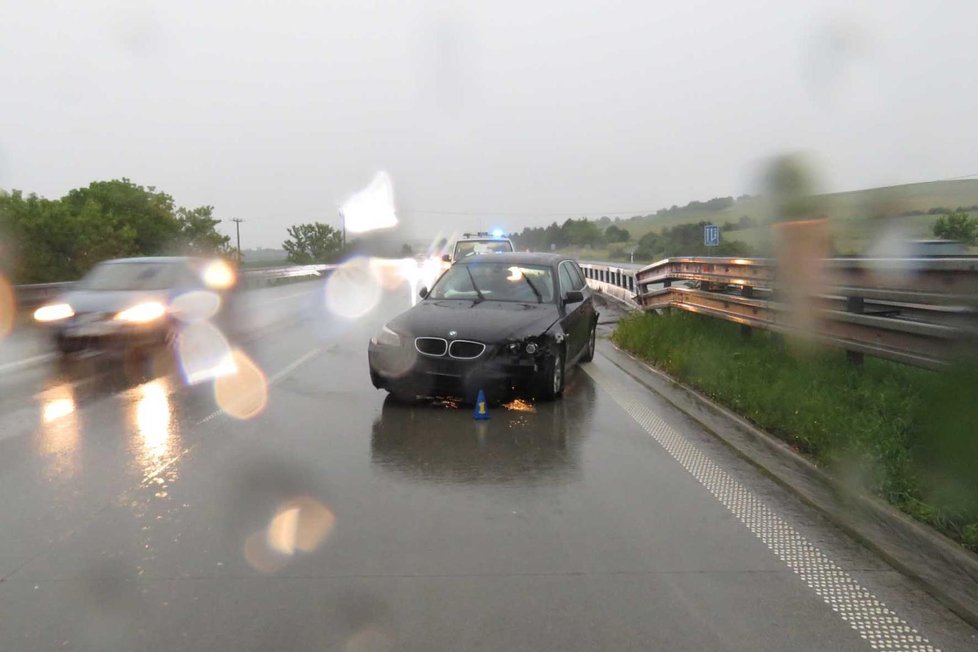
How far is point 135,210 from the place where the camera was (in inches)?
2163

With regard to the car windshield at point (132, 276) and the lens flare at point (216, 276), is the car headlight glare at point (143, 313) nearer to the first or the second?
the car windshield at point (132, 276)

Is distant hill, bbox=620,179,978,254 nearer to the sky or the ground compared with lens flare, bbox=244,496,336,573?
nearer to the sky

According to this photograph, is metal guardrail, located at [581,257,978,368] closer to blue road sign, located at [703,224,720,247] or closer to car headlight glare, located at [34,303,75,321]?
blue road sign, located at [703,224,720,247]

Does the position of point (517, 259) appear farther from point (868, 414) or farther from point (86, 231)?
point (86, 231)

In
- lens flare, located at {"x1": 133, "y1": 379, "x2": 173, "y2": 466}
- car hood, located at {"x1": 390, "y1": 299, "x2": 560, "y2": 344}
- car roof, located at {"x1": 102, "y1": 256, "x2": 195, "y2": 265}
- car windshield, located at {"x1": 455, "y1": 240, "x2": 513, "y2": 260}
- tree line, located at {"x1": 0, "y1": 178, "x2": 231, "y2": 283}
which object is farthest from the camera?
tree line, located at {"x1": 0, "y1": 178, "x2": 231, "y2": 283}

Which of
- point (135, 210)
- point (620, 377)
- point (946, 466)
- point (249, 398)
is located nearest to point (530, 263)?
point (620, 377)

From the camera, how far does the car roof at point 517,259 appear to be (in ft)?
33.5

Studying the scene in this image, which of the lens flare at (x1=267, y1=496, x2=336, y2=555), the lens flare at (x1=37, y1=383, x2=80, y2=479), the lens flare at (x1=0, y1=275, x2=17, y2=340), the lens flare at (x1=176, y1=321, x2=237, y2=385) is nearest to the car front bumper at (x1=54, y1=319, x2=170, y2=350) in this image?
the lens flare at (x1=176, y1=321, x2=237, y2=385)

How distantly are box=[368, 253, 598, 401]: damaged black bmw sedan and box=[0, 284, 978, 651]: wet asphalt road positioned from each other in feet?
1.18

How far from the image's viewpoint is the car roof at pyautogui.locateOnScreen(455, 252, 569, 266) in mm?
10219

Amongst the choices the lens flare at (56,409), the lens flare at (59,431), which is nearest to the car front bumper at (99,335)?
the lens flare at (59,431)

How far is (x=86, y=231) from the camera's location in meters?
40.0

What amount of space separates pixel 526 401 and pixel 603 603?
16.2 feet

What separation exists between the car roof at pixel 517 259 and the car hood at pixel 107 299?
5494 mm
